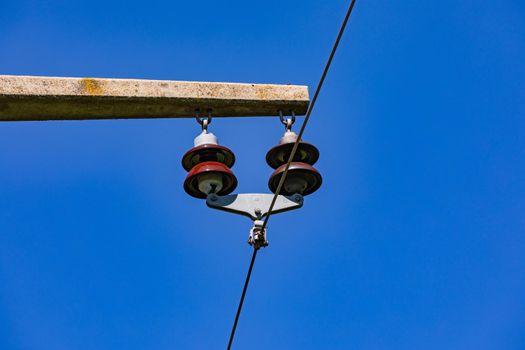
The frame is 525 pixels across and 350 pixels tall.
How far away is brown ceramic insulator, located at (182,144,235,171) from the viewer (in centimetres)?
576

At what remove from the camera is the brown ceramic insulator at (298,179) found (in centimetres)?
575

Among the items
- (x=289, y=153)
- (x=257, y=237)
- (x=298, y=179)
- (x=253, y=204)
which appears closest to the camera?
(x=257, y=237)

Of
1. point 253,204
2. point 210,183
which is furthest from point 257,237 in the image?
point 210,183

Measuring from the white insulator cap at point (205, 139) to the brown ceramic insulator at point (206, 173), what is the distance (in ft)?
0.47

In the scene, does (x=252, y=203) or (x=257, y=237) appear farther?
(x=252, y=203)

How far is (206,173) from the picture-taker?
5.65 meters

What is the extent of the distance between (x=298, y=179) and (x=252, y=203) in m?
0.35

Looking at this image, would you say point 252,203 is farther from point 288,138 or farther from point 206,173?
point 288,138

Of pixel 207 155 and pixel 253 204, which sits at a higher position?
pixel 207 155

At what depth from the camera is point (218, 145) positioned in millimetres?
5777

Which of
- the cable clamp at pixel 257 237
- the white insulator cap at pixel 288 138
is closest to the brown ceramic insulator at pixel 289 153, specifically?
the white insulator cap at pixel 288 138

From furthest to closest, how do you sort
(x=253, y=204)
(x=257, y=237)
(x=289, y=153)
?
1. (x=289, y=153)
2. (x=253, y=204)
3. (x=257, y=237)

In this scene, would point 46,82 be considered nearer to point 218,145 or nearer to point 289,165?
point 218,145

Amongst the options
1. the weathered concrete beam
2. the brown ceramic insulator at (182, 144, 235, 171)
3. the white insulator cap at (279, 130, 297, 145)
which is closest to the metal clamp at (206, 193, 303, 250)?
the brown ceramic insulator at (182, 144, 235, 171)
